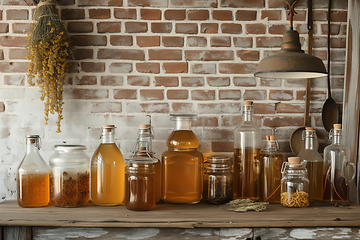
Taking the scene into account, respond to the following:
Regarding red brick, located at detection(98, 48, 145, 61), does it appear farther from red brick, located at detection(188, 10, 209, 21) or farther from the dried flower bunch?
red brick, located at detection(188, 10, 209, 21)

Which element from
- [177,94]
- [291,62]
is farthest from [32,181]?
[291,62]

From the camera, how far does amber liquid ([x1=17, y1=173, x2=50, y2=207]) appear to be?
4.55ft

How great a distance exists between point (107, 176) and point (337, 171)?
1123mm

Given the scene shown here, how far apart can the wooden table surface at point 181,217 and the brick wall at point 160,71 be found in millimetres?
408

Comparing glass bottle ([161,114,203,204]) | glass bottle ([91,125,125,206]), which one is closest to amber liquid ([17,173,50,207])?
glass bottle ([91,125,125,206])

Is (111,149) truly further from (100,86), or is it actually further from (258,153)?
(258,153)

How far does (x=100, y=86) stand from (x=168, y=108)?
1.30 ft

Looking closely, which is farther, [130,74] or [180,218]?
[130,74]

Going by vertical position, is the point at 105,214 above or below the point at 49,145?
below

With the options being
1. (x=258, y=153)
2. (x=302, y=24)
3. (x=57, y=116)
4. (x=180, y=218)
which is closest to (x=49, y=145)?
(x=57, y=116)

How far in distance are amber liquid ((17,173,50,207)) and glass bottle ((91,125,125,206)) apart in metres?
0.24

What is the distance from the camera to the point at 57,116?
1672 millimetres

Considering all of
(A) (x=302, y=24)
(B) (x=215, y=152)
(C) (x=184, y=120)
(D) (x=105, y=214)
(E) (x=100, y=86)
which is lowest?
(D) (x=105, y=214)

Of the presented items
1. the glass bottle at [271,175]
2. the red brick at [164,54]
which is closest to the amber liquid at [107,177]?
the red brick at [164,54]
